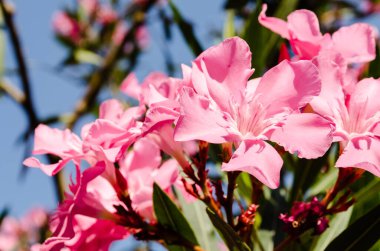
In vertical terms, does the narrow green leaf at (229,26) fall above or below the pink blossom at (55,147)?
below

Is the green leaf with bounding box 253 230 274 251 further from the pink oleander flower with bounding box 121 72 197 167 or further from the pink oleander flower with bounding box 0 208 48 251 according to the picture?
the pink oleander flower with bounding box 0 208 48 251

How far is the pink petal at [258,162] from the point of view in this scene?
2.00 feet

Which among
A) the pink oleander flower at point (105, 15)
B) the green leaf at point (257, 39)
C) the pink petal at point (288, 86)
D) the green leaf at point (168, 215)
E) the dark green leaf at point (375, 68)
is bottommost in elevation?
the pink oleander flower at point (105, 15)

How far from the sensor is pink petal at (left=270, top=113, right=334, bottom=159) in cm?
63

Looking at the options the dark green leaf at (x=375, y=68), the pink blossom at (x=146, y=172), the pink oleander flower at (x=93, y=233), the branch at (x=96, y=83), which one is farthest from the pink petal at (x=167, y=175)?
the branch at (x=96, y=83)

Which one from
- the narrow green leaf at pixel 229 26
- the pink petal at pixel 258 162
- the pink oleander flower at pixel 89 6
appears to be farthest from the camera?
the pink oleander flower at pixel 89 6

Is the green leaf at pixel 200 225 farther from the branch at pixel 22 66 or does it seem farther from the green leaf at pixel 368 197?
the branch at pixel 22 66

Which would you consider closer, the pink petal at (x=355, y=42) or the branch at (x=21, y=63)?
the pink petal at (x=355, y=42)

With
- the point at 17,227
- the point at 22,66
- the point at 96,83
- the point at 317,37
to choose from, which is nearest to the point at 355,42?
the point at 317,37

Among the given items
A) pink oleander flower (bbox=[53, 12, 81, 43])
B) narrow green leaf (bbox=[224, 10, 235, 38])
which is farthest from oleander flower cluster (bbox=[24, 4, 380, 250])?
pink oleander flower (bbox=[53, 12, 81, 43])

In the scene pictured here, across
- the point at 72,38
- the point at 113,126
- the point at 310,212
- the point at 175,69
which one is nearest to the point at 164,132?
the point at 113,126

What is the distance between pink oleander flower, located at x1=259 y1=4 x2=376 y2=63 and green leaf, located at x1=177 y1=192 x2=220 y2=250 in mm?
344

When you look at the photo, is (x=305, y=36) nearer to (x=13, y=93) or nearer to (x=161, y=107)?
(x=161, y=107)

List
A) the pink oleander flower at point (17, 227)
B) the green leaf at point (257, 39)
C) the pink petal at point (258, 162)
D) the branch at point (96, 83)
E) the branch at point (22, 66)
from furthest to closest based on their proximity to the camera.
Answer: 1. the pink oleander flower at point (17, 227)
2. the branch at point (96, 83)
3. the branch at point (22, 66)
4. the green leaf at point (257, 39)
5. the pink petal at point (258, 162)
